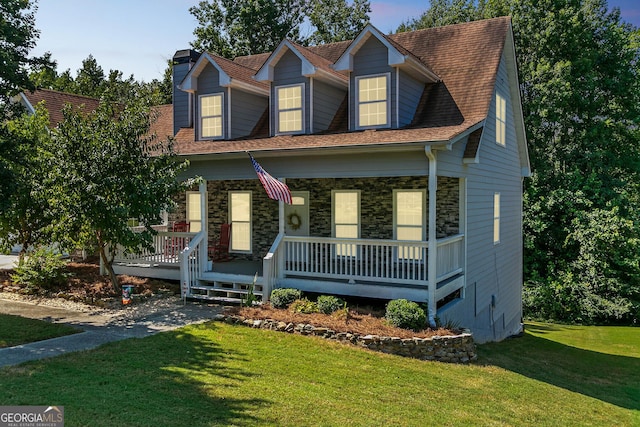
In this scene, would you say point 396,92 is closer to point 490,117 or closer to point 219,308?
point 490,117

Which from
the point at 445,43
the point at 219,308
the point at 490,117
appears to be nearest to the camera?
the point at 219,308

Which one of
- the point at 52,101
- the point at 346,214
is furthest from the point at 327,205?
the point at 52,101

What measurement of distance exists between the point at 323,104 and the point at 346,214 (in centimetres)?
323

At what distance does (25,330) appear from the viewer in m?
9.75

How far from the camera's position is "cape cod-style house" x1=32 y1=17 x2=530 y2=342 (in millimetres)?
11680

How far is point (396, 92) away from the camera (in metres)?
13.4

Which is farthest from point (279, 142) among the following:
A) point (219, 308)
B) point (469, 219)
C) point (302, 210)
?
point (469, 219)

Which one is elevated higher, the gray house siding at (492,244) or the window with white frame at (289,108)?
the window with white frame at (289,108)

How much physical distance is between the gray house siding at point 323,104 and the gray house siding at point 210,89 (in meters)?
2.86

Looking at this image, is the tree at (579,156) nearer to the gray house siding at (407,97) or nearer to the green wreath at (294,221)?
the gray house siding at (407,97)

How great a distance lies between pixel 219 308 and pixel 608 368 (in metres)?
9.87

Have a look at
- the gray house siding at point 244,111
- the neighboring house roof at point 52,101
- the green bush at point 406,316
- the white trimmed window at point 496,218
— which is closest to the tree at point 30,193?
the gray house siding at point 244,111

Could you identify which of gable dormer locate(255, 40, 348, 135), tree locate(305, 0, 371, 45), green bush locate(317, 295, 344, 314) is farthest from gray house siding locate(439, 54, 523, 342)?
tree locate(305, 0, 371, 45)

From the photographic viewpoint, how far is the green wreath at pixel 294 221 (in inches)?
613
